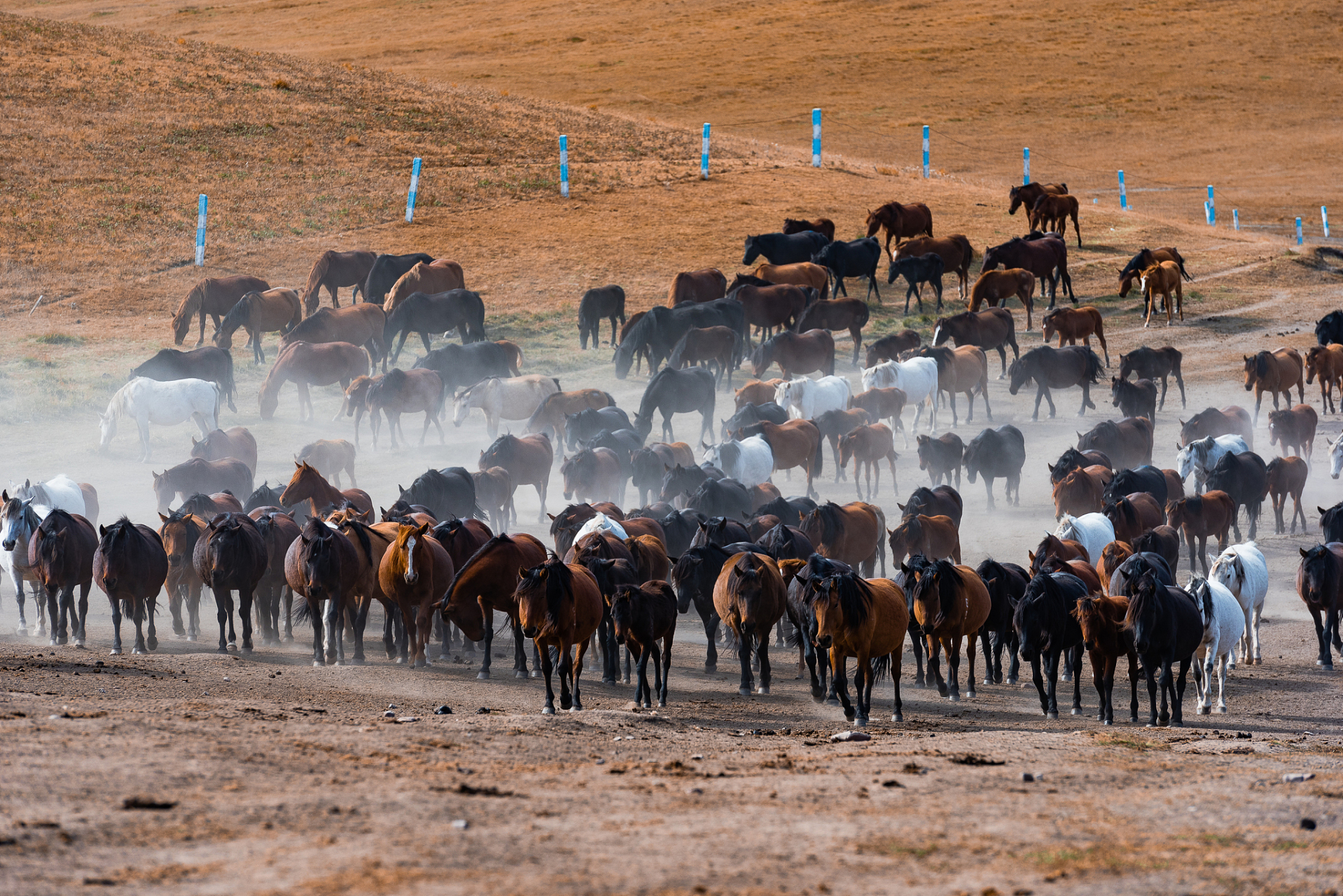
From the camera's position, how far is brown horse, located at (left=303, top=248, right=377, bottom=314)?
32.8m

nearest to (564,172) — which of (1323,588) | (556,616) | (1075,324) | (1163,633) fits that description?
(1075,324)

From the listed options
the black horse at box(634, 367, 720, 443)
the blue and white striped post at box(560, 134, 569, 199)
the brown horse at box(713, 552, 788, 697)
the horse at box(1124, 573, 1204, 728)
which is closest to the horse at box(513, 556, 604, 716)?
the brown horse at box(713, 552, 788, 697)

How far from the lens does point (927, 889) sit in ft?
23.2

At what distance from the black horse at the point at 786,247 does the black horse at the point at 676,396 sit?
10495 mm

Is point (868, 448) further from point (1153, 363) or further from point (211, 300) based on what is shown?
point (211, 300)

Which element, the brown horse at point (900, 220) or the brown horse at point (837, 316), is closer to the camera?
the brown horse at point (837, 316)

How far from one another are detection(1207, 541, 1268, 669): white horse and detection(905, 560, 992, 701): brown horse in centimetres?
273

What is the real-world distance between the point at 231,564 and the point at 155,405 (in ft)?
35.7

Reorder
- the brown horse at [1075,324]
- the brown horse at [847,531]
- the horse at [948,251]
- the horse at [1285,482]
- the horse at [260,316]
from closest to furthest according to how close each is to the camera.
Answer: the brown horse at [847,531]
the horse at [1285,482]
the horse at [260,316]
the brown horse at [1075,324]
the horse at [948,251]

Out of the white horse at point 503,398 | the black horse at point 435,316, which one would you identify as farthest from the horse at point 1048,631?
the black horse at point 435,316

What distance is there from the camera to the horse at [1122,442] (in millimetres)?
23797

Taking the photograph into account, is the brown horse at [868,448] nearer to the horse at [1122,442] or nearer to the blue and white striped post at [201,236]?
the horse at [1122,442]

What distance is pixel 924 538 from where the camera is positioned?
1839 cm

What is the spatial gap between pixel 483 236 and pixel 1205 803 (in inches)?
1313
